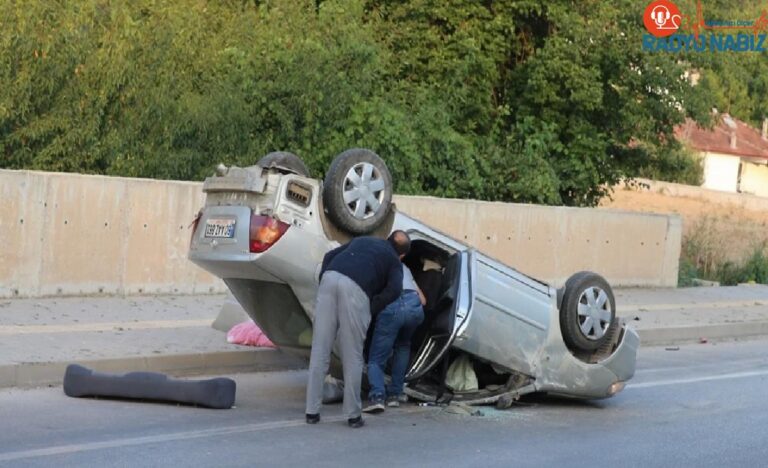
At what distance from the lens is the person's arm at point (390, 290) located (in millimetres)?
9258

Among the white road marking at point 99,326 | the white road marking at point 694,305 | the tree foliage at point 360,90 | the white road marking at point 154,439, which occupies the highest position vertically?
the tree foliage at point 360,90

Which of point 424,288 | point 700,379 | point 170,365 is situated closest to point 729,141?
point 700,379

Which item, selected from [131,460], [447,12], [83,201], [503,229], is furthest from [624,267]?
[131,460]

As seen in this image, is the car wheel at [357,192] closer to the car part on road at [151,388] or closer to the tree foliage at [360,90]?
the car part on road at [151,388]

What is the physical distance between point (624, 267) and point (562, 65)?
4984 millimetres

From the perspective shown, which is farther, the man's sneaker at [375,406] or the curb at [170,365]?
the curb at [170,365]

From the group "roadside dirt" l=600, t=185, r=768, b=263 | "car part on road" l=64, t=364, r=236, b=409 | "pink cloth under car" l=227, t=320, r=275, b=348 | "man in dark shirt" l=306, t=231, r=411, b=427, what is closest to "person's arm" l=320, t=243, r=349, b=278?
"man in dark shirt" l=306, t=231, r=411, b=427

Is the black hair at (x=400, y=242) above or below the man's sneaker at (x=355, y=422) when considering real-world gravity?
above

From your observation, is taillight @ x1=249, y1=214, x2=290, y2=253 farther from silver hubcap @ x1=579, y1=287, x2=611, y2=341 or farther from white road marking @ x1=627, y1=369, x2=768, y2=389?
white road marking @ x1=627, y1=369, x2=768, y2=389

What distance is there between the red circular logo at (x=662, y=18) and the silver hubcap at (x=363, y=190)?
17.2 meters

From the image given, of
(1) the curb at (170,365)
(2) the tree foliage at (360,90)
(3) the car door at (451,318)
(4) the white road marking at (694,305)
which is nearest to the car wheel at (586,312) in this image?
(3) the car door at (451,318)

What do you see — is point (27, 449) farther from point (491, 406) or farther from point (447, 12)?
point (447, 12)

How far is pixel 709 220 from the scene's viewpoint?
1634 inches

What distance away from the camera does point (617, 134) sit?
27.0m
